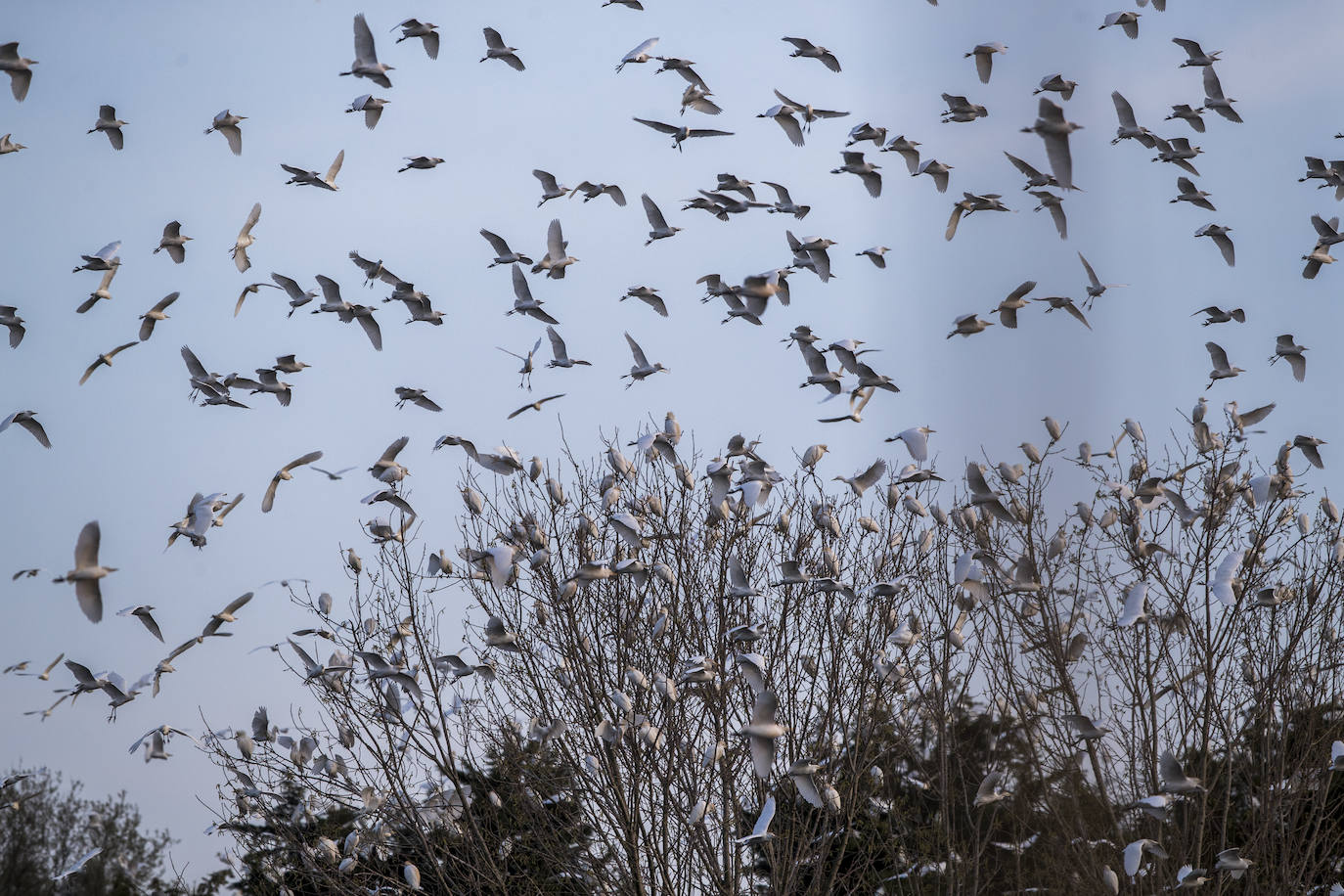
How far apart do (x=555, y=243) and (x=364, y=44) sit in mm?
2677

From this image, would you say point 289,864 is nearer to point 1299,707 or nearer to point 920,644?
point 920,644

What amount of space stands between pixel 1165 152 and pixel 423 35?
7.15m

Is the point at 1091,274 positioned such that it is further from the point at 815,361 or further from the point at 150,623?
the point at 150,623

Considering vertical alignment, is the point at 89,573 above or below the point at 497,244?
below

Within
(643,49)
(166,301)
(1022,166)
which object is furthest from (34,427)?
(1022,166)

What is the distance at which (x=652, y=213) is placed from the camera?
12.9 meters

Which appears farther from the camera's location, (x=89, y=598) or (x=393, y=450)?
(x=393, y=450)

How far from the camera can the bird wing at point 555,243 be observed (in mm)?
12820

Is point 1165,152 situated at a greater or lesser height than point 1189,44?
lesser

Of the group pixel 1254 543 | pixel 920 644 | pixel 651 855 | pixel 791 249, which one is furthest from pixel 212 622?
pixel 1254 543

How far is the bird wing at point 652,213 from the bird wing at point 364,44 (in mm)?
2961

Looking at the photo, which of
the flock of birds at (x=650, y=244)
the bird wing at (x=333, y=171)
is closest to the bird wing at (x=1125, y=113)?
the flock of birds at (x=650, y=244)

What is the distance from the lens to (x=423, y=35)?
39.1 feet

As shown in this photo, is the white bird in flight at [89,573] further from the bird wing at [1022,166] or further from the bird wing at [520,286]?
the bird wing at [1022,166]
